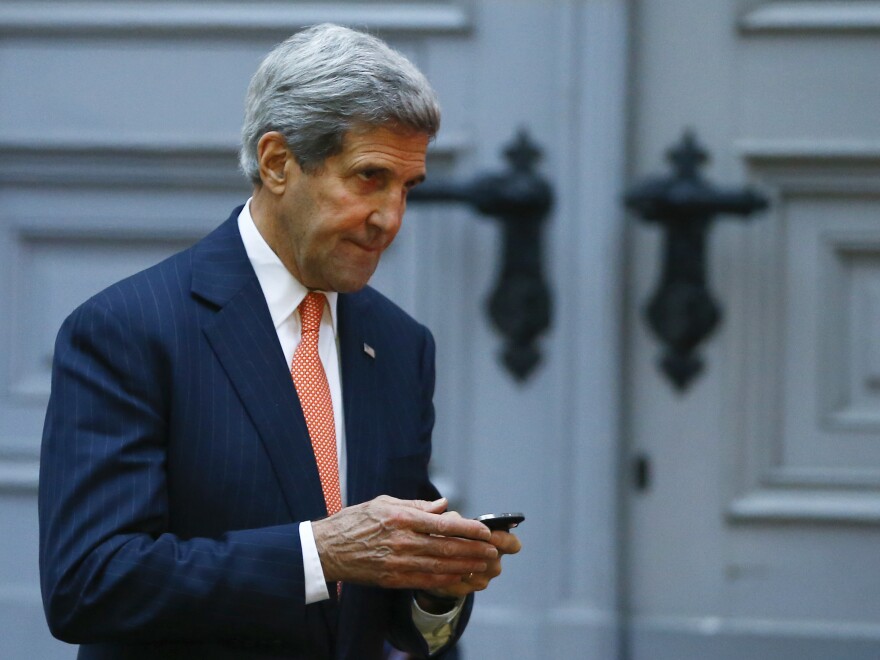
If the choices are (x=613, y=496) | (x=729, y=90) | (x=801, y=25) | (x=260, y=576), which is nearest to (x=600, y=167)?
(x=729, y=90)

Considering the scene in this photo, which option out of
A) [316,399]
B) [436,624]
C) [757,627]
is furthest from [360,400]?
[757,627]

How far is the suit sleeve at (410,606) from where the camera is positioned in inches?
68.4

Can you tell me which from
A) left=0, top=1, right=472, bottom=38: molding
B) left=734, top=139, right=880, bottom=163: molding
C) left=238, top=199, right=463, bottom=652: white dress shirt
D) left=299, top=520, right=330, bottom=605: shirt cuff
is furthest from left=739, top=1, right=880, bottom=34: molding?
left=299, top=520, right=330, bottom=605: shirt cuff

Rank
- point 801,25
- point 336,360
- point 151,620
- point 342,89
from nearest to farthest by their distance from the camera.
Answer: point 151,620, point 342,89, point 336,360, point 801,25

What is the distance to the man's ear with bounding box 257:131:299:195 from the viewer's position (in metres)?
1.64

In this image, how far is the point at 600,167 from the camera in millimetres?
2736

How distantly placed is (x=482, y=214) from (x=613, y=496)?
640 millimetres

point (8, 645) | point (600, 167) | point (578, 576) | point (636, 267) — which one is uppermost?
point (600, 167)

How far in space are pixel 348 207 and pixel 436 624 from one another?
0.55 m

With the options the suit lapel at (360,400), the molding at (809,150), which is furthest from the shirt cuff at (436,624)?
the molding at (809,150)

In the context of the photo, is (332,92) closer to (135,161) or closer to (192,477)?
(192,477)

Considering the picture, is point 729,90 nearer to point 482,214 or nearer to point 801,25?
point 801,25

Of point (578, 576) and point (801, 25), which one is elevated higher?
point (801, 25)

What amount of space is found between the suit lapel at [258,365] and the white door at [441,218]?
Answer: 1.13 metres
